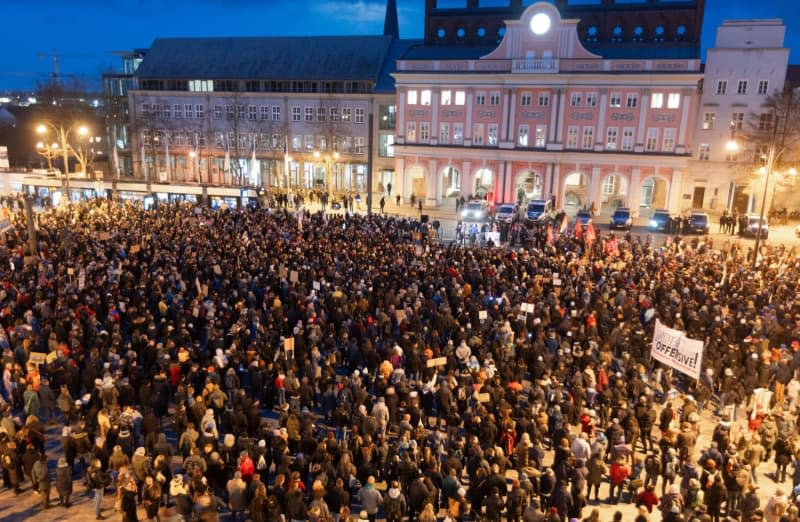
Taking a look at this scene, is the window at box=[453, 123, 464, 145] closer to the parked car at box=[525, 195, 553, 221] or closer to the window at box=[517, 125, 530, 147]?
the window at box=[517, 125, 530, 147]

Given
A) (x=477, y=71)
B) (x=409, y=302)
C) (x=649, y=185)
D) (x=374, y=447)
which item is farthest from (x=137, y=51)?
(x=374, y=447)

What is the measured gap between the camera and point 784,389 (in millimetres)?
15086

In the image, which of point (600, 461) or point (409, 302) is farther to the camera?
point (409, 302)

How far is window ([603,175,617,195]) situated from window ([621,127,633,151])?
5.28 metres

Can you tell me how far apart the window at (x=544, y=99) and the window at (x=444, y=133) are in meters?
7.78

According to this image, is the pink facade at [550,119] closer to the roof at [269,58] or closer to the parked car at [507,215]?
the parked car at [507,215]

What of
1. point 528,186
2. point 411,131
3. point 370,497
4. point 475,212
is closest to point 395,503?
point 370,497

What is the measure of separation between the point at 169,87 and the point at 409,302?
2108 inches

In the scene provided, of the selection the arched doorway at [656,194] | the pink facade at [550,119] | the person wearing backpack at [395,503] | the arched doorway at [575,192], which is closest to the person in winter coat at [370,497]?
the person wearing backpack at [395,503]

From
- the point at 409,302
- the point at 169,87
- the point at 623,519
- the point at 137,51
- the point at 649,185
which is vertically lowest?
the point at 623,519

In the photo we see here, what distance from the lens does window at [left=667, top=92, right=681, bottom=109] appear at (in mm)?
44875

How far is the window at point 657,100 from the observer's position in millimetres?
45219

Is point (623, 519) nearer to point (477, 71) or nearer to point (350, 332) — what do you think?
point (350, 332)

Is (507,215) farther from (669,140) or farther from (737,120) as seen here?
(737,120)
